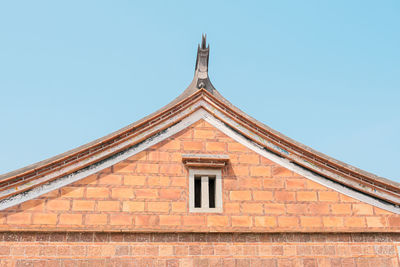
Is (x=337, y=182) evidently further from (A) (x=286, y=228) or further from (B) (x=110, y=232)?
(B) (x=110, y=232)

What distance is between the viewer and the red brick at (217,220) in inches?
325

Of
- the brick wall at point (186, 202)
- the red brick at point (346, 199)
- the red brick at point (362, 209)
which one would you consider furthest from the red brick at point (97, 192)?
the red brick at point (362, 209)

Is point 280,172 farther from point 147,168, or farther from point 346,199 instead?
point 147,168

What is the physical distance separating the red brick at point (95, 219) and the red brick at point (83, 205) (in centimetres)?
14

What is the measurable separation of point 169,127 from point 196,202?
162 centimetres

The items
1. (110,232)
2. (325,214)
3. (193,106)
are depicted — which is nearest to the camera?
(110,232)

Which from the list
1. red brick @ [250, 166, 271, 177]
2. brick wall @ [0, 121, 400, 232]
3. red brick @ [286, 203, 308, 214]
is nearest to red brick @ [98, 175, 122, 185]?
brick wall @ [0, 121, 400, 232]

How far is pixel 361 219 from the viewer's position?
8617 millimetres

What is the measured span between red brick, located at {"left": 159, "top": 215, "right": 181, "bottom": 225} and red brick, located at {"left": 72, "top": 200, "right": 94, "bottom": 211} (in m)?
1.26

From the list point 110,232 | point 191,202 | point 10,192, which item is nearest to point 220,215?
point 191,202

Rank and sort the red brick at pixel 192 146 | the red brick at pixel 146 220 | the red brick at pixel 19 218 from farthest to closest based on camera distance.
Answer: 1. the red brick at pixel 192 146
2. the red brick at pixel 146 220
3. the red brick at pixel 19 218

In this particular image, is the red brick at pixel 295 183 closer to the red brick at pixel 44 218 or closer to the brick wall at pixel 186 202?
the brick wall at pixel 186 202

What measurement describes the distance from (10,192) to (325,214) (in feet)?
18.9

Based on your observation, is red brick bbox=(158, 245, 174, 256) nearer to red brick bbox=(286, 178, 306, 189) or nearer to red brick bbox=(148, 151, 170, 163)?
red brick bbox=(148, 151, 170, 163)
